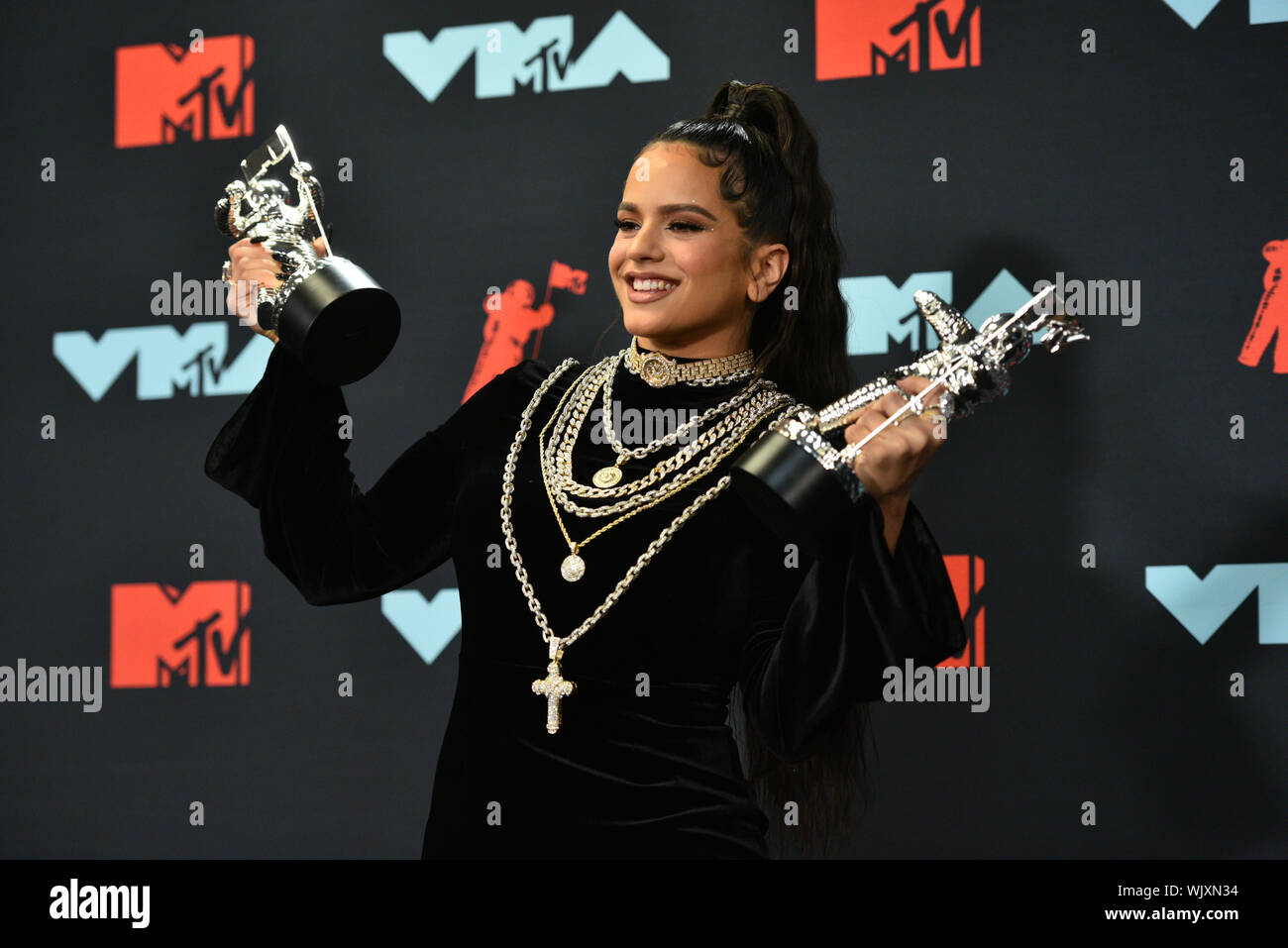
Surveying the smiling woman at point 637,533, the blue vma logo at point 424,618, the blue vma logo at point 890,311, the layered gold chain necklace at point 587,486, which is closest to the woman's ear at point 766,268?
the smiling woman at point 637,533

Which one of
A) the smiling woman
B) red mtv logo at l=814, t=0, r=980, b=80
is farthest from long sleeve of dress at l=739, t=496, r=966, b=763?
red mtv logo at l=814, t=0, r=980, b=80

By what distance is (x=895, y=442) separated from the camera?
4.54ft

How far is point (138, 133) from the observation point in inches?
112

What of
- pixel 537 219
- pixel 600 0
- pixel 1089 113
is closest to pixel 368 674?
pixel 537 219

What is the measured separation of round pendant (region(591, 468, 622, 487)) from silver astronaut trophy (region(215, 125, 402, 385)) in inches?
12.1

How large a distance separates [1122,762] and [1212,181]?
3.11ft

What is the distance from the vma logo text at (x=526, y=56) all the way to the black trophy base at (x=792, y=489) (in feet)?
4.49

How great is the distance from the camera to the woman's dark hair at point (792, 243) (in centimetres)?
187

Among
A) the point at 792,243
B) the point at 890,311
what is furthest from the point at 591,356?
the point at 792,243

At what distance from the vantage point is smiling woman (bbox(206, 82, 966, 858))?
1.68 metres
